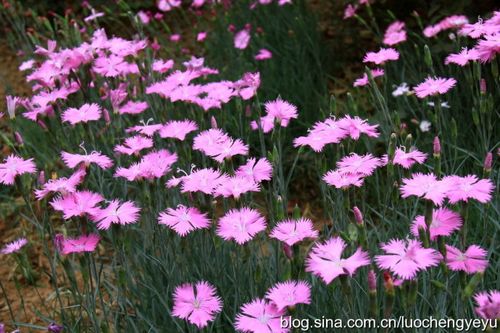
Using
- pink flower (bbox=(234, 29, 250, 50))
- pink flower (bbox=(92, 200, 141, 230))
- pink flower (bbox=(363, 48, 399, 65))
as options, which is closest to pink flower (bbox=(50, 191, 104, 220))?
pink flower (bbox=(92, 200, 141, 230))

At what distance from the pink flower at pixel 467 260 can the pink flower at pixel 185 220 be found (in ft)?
1.72

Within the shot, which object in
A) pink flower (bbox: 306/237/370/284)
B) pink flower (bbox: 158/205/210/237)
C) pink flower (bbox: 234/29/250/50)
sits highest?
pink flower (bbox: 234/29/250/50)

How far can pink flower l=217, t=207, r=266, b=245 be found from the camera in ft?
4.15

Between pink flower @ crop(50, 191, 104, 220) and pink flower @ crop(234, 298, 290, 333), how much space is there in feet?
1.40

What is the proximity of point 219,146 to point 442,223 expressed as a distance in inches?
23.8

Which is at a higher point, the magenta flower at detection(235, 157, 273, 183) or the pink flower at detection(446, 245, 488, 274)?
the magenta flower at detection(235, 157, 273, 183)

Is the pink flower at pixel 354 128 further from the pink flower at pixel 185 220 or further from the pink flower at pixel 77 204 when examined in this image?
the pink flower at pixel 77 204

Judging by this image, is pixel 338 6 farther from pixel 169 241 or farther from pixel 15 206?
pixel 169 241

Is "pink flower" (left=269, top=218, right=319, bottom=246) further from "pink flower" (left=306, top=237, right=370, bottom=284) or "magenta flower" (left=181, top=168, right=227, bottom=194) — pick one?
"magenta flower" (left=181, top=168, right=227, bottom=194)

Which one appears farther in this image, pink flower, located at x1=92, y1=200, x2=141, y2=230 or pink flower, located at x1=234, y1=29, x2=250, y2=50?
pink flower, located at x1=234, y1=29, x2=250, y2=50

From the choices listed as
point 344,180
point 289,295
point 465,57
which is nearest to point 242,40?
point 465,57

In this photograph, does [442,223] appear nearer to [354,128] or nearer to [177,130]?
[354,128]

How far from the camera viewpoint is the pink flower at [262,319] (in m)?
1.10

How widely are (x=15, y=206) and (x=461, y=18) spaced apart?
6.83 feet
